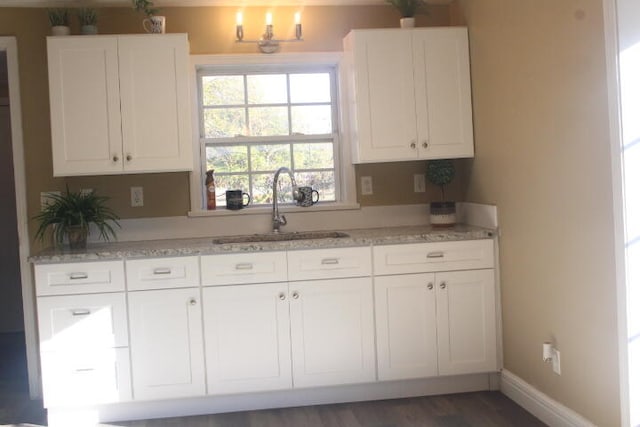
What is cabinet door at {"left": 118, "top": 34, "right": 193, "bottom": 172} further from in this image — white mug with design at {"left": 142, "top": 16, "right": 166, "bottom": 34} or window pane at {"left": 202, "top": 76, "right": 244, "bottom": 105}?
window pane at {"left": 202, "top": 76, "right": 244, "bottom": 105}

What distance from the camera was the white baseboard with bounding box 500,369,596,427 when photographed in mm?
2969

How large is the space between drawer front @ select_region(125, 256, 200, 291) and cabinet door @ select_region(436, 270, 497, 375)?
128cm

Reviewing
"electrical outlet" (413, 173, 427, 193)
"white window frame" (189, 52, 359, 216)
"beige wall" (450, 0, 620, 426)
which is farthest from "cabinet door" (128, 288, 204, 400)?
"beige wall" (450, 0, 620, 426)

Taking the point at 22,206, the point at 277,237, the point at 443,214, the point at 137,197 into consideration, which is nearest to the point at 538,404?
the point at 443,214

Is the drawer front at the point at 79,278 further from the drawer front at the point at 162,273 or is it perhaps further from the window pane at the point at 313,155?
the window pane at the point at 313,155

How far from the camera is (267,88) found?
4.12m

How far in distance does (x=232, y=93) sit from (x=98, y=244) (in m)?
1.17

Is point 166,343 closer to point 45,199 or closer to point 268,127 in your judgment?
point 45,199

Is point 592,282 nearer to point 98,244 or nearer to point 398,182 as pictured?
point 398,182

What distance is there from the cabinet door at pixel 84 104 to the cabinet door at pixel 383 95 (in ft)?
4.26

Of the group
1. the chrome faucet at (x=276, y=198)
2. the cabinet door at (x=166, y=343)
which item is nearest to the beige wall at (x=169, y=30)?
the chrome faucet at (x=276, y=198)

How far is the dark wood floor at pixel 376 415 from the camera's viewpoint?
10.8 feet

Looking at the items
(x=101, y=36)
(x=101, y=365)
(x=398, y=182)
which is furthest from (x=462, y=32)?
(x=101, y=365)

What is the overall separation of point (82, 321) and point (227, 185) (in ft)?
3.90
